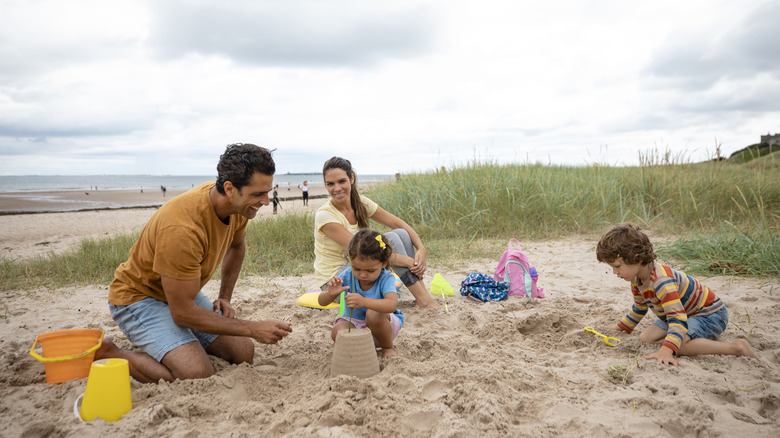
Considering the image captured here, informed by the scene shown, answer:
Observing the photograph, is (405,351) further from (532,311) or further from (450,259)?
(450,259)

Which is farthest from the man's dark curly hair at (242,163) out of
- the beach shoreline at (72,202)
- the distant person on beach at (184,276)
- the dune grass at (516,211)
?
the beach shoreline at (72,202)

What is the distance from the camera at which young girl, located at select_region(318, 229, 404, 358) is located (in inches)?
99.2

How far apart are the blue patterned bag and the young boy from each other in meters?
1.37

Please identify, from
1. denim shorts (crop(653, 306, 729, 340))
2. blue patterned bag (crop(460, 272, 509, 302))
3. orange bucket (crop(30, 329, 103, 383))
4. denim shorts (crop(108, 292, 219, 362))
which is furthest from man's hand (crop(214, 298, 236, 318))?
denim shorts (crop(653, 306, 729, 340))

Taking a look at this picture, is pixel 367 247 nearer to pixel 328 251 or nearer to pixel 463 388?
pixel 463 388

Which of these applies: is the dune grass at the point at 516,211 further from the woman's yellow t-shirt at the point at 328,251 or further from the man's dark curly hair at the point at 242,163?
the man's dark curly hair at the point at 242,163

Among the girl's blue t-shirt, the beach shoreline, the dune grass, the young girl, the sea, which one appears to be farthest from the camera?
the sea

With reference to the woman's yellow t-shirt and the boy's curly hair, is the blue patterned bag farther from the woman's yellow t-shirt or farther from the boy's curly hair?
the boy's curly hair

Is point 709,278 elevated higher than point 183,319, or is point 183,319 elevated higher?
point 183,319

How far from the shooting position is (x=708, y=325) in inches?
103

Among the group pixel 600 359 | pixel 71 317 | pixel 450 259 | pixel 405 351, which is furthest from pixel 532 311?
pixel 71 317

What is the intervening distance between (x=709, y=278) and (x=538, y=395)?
2918 millimetres

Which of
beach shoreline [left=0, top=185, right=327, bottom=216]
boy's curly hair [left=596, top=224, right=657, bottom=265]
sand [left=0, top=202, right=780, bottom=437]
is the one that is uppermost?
beach shoreline [left=0, top=185, right=327, bottom=216]

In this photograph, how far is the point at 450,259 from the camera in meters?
5.64
